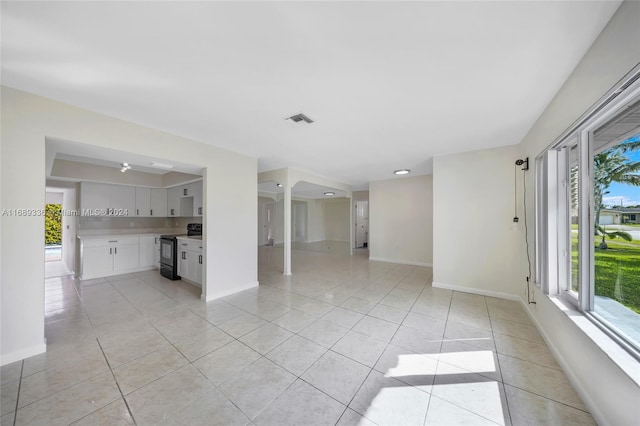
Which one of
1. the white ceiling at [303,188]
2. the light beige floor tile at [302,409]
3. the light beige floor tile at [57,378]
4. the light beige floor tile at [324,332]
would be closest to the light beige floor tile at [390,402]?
the light beige floor tile at [302,409]

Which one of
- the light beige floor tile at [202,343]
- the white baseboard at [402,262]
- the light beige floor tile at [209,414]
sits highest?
the light beige floor tile at [209,414]

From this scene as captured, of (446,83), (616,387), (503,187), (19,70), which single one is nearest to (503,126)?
(503,187)

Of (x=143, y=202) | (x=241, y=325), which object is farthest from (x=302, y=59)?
(x=143, y=202)

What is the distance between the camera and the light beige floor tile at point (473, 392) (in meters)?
1.43

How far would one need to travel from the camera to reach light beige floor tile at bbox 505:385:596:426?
1.36 m

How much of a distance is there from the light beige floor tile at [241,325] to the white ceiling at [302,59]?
241 centimetres

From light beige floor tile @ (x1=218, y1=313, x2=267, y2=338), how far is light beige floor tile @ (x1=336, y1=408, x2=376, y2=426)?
4.62ft

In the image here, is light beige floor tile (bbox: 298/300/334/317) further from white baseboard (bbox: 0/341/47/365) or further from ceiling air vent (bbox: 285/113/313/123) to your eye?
white baseboard (bbox: 0/341/47/365)

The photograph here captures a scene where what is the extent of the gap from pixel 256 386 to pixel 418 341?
1618mm

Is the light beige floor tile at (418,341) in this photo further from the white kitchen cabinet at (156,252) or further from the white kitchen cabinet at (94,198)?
the white kitchen cabinet at (94,198)

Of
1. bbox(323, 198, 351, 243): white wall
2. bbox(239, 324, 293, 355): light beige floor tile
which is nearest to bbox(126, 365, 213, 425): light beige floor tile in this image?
bbox(239, 324, 293, 355): light beige floor tile

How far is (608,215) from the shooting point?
1.44 meters

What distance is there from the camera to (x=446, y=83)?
1.82 m

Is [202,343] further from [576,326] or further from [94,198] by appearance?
[94,198]
